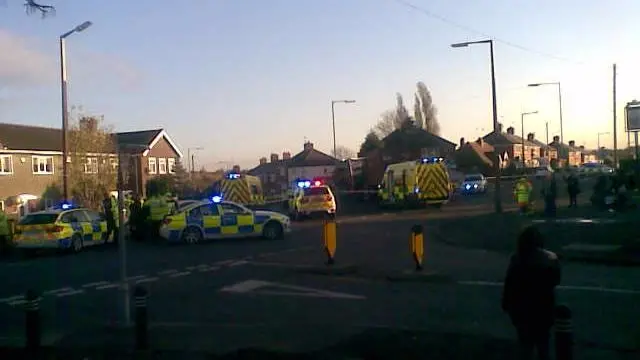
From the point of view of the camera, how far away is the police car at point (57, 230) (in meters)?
21.6

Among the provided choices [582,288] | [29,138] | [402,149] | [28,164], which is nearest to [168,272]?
[582,288]

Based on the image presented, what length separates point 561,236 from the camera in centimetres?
1891

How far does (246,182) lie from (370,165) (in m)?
11.3

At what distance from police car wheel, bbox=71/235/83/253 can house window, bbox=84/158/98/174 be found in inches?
805

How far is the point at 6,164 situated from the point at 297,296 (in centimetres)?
3866

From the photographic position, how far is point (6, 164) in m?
45.7

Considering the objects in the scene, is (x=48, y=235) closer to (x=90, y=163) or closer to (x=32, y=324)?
(x=32, y=324)

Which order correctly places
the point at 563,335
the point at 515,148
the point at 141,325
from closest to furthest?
1. the point at 563,335
2. the point at 141,325
3. the point at 515,148

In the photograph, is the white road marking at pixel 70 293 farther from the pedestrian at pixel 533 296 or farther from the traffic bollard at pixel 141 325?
the pedestrian at pixel 533 296

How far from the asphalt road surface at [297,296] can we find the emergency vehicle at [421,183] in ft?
59.8

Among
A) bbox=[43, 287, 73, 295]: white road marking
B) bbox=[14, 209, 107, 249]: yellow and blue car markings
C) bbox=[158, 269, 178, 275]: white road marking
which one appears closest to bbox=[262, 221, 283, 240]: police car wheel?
bbox=[14, 209, 107, 249]: yellow and blue car markings

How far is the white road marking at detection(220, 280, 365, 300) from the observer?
12086 millimetres

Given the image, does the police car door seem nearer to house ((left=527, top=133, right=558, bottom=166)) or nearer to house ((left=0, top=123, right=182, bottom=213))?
house ((left=0, top=123, right=182, bottom=213))

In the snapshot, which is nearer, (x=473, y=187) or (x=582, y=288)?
(x=582, y=288)
